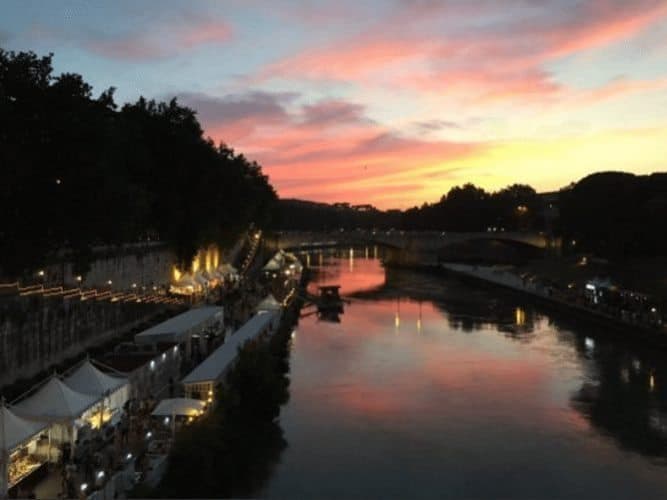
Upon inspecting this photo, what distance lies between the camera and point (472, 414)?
22.3 metres

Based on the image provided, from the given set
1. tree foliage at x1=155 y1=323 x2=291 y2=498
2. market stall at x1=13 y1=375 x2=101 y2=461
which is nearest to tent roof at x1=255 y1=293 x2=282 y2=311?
tree foliage at x1=155 y1=323 x2=291 y2=498

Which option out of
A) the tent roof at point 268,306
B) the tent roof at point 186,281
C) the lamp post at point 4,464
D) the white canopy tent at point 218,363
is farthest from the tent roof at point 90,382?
the tent roof at point 186,281

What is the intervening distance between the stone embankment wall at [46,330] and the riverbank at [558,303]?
883 inches

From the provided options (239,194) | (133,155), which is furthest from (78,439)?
(239,194)

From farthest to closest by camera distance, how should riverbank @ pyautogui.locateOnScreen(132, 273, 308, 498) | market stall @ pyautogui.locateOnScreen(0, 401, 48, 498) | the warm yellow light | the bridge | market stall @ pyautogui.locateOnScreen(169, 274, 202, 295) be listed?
the bridge, the warm yellow light, market stall @ pyautogui.locateOnScreen(169, 274, 202, 295), riverbank @ pyautogui.locateOnScreen(132, 273, 308, 498), market stall @ pyautogui.locateOnScreen(0, 401, 48, 498)

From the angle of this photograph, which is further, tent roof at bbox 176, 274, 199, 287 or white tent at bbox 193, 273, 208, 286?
white tent at bbox 193, 273, 208, 286

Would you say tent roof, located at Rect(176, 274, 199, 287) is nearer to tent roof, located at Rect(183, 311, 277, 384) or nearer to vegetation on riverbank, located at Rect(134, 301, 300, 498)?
tent roof, located at Rect(183, 311, 277, 384)

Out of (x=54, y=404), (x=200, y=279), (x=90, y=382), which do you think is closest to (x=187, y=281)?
(x=200, y=279)

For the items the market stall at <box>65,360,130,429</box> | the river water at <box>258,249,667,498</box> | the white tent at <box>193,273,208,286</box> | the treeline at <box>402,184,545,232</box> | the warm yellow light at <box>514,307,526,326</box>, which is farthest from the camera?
the treeline at <box>402,184,545,232</box>

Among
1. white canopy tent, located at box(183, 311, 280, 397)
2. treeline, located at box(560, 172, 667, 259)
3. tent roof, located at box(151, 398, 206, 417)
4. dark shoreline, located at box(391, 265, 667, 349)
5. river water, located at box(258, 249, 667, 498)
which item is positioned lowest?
river water, located at box(258, 249, 667, 498)

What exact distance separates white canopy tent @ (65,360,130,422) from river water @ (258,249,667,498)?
3735mm

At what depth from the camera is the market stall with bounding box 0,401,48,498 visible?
11.8m

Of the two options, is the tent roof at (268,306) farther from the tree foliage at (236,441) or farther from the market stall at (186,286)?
the tree foliage at (236,441)

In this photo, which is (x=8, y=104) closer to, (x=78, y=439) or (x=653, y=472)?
(x=78, y=439)
